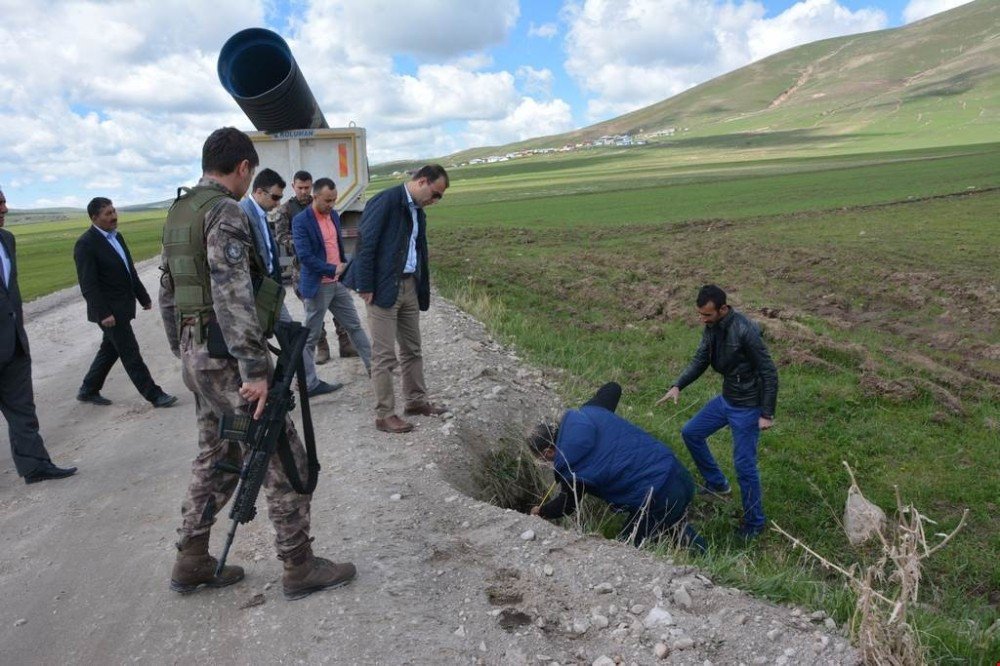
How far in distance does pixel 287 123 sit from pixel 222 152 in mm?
9020

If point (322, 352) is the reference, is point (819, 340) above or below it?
below

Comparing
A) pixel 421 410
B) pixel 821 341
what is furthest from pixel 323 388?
pixel 821 341

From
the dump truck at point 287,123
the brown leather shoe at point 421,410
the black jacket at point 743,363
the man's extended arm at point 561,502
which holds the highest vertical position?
the dump truck at point 287,123

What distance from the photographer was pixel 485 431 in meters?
6.17

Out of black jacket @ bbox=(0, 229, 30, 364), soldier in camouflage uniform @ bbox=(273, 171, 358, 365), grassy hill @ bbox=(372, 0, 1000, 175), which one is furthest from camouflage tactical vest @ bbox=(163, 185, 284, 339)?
grassy hill @ bbox=(372, 0, 1000, 175)

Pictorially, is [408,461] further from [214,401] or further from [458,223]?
[458,223]

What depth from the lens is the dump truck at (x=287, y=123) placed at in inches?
365

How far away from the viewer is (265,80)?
10008 millimetres

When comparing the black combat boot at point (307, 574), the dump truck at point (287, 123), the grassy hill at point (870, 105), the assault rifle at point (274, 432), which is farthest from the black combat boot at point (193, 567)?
the grassy hill at point (870, 105)

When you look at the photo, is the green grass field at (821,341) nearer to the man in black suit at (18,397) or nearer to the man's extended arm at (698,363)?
the man's extended arm at (698,363)

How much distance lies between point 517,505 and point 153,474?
9.29 ft

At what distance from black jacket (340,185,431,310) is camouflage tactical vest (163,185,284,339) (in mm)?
2102

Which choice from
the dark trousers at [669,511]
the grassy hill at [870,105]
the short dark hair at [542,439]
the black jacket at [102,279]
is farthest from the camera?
the grassy hill at [870,105]

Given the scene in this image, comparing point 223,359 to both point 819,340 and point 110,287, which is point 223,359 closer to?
point 110,287
